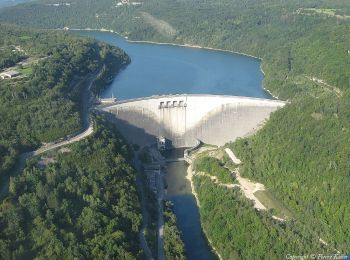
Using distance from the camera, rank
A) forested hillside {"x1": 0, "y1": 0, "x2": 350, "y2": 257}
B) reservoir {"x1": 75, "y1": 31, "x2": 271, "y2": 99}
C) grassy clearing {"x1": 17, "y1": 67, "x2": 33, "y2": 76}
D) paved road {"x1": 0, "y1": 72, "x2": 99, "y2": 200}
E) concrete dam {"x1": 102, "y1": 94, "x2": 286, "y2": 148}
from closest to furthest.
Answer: paved road {"x1": 0, "y1": 72, "x2": 99, "y2": 200}, forested hillside {"x1": 0, "y1": 0, "x2": 350, "y2": 257}, concrete dam {"x1": 102, "y1": 94, "x2": 286, "y2": 148}, grassy clearing {"x1": 17, "y1": 67, "x2": 33, "y2": 76}, reservoir {"x1": 75, "y1": 31, "x2": 271, "y2": 99}

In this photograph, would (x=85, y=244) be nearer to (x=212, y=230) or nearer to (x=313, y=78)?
(x=212, y=230)

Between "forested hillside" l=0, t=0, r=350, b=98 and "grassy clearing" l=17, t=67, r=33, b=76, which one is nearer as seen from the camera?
"grassy clearing" l=17, t=67, r=33, b=76

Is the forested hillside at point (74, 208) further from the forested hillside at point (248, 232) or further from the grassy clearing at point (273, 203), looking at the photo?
the grassy clearing at point (273, 203)

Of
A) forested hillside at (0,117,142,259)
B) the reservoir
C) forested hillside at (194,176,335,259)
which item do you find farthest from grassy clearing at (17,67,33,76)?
forested hillside at (194,176,335,259)

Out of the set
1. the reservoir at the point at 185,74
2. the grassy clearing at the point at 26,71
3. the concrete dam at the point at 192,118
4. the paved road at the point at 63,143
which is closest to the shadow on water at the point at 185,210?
the concrete dam at the point at 192,118

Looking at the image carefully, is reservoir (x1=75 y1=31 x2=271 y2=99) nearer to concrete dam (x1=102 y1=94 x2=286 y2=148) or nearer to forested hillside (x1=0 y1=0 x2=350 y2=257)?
forested hillside (x1=0 y1=0 x2=350 y2=257)

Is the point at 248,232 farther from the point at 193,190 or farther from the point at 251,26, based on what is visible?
the point at 251,26
